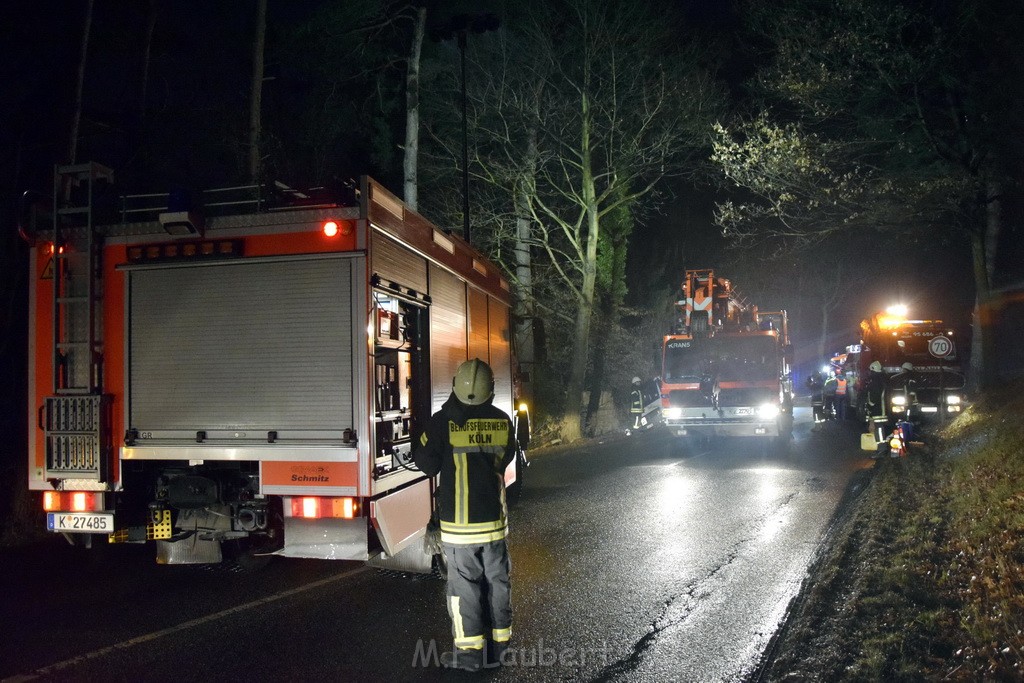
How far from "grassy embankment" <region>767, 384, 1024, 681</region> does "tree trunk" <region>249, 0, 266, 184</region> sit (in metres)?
11.4

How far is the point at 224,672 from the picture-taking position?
477 centimetres

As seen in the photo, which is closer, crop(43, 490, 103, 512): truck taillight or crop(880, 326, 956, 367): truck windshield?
crop(43, 490, 103, 512): truck taillight

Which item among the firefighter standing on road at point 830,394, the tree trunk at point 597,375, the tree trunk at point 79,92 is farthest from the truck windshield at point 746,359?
the tree trunk at point 79,92

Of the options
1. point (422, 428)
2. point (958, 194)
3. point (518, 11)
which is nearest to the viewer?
point (422, 428)

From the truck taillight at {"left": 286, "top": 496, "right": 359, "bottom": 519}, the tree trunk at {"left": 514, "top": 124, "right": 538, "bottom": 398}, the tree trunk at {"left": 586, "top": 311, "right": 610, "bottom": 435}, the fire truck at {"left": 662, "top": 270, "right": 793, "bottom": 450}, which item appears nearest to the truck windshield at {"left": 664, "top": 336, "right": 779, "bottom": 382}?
the fire truck at {"left": 662, "top": 270, "right": 793, "bottom": 450}

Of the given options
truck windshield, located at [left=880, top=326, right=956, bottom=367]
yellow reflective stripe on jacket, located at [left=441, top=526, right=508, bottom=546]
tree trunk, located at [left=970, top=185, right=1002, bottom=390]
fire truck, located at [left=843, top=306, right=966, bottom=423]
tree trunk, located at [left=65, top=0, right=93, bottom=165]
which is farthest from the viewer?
truck windshield, located at [left=880, top=326, right=956, bottom=367]

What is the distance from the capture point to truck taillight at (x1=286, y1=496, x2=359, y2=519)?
230 inches

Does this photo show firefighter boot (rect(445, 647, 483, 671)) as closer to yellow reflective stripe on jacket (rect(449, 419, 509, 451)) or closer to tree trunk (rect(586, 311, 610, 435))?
yellow reflective stripe on jacket (rect(449, 419, 509, 451))

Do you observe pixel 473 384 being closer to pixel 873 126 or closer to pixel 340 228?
pixel 340 228

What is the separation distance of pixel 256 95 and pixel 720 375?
35.0 ft

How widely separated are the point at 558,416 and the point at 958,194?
437 inches

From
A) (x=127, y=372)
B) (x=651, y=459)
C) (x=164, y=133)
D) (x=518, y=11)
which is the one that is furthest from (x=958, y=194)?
(x=164, y=133)

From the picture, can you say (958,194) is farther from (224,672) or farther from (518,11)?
(224,672)

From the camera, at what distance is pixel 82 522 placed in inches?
250
